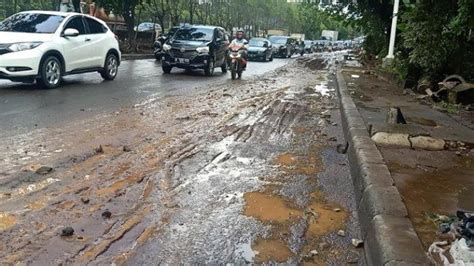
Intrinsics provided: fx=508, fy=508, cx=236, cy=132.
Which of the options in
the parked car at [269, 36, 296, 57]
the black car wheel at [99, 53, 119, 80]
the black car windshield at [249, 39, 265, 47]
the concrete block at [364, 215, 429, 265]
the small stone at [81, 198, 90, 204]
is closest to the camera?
the concrete block at [364, 215, 429, 265]

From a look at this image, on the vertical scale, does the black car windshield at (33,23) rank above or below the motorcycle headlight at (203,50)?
above

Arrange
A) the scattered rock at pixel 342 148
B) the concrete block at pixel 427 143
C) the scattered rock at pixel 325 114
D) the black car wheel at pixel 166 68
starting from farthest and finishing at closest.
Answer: the black car wheel at pixel 166 68 → the scattered rock at pixel 325 114 → the scattered rock at pixel 342 148 → the concrete block at pixel 427 143

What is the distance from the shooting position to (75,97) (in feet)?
33.7

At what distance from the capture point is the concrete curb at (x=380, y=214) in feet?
9.97

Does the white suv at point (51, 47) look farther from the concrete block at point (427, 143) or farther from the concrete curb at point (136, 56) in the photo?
the concrete curb at point (136, 56)

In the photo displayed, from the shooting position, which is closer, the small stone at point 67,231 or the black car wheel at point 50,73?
the small stone at point 67,231

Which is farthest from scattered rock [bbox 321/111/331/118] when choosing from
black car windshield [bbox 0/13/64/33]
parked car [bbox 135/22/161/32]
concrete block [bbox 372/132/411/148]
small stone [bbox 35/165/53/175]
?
parked car [bbox 135/22/161/32]

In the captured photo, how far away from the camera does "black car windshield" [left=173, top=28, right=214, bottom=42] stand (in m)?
17.8

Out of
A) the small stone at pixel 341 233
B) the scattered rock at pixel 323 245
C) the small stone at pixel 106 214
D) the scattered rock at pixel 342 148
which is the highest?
the small stone at pixel 106 214

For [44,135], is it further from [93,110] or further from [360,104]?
[360,104]

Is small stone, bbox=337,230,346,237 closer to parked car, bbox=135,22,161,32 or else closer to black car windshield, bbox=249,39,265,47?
black car windshield, bbox=249,39,265,47

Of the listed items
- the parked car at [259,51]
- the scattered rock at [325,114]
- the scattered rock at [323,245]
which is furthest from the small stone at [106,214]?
the parked car at [259,51]

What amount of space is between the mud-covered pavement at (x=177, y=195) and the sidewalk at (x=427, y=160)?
51cm

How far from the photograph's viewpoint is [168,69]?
57.2 feet
